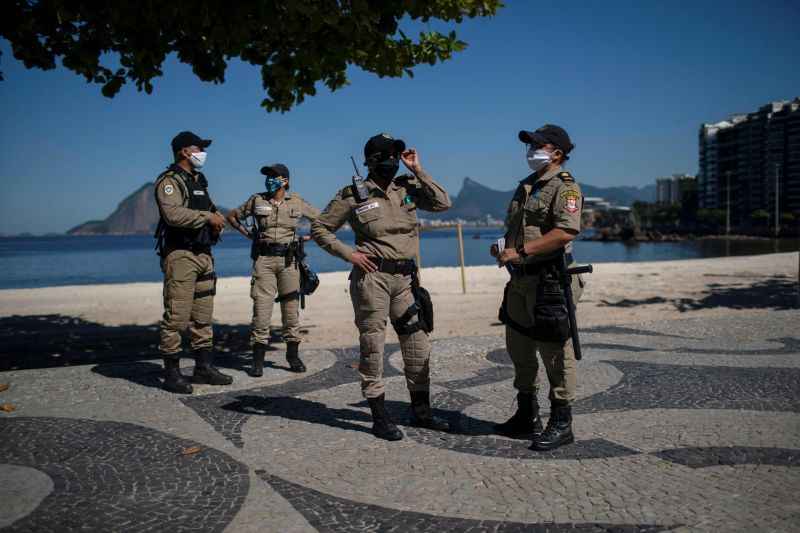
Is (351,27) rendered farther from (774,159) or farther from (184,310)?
(774,159)

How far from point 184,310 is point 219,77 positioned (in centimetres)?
395

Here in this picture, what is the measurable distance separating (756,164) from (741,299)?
152m

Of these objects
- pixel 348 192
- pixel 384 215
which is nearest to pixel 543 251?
pixel 384 215

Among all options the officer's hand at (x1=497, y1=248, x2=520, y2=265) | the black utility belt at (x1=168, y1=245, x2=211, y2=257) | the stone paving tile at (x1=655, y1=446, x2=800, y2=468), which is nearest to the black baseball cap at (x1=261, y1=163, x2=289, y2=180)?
the black utility belt at (x1=168, y1=245, x2=211, y2=257)

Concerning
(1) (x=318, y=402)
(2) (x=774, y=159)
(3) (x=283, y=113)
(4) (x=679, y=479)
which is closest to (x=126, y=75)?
(3) (x=283, y=113)

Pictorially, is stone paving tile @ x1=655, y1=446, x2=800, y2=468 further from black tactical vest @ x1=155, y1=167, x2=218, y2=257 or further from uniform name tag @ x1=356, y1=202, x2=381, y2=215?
black tactical vest @ x1=155, y1=167, x2=218, y2=257

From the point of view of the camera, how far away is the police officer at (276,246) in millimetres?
7004

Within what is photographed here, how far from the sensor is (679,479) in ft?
12.2

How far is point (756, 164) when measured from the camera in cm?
14238

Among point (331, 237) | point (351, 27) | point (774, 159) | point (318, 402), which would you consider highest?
point (774, 159)

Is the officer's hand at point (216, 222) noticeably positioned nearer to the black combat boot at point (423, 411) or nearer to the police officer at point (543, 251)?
the black combat boot at point (423, 411)

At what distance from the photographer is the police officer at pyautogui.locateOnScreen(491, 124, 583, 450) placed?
4.22 metres

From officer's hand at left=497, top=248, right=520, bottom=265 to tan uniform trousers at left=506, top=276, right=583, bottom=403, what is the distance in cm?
18

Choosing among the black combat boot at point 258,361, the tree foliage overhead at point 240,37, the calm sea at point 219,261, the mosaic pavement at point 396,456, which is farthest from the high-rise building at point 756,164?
the black combat boot at point 258,361
